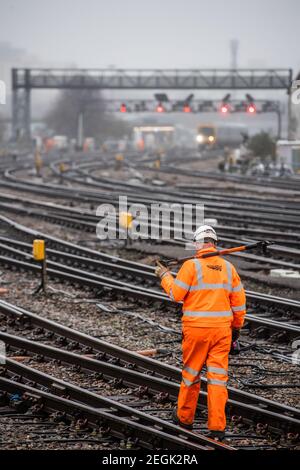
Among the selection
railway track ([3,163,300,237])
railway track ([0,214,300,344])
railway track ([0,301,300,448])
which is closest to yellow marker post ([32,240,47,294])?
railway track ([0,214,300,344])

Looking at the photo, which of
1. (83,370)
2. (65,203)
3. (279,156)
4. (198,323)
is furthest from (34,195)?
(198,323)

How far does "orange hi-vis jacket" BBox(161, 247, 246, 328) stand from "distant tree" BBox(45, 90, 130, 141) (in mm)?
82132

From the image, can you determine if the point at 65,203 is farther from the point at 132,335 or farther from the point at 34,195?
the point at 132,335

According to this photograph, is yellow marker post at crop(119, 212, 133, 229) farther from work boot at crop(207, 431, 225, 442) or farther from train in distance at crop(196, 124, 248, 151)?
train in distance at crop(196, 124, 248, 151)

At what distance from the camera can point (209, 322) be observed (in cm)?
772

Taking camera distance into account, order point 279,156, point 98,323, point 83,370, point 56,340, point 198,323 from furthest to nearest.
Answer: point 279,156, point 98,323, point 56,340, point 83,370, point 198,323

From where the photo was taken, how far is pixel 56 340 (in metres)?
11.2

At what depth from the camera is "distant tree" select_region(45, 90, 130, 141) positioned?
92.6 m

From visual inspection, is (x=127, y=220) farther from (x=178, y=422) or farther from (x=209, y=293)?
(x=209, y=293)

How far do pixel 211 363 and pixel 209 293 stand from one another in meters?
0.58

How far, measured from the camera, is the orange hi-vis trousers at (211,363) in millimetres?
7676

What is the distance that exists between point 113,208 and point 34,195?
6164 millimetres

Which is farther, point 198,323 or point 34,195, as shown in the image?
point 34,195
